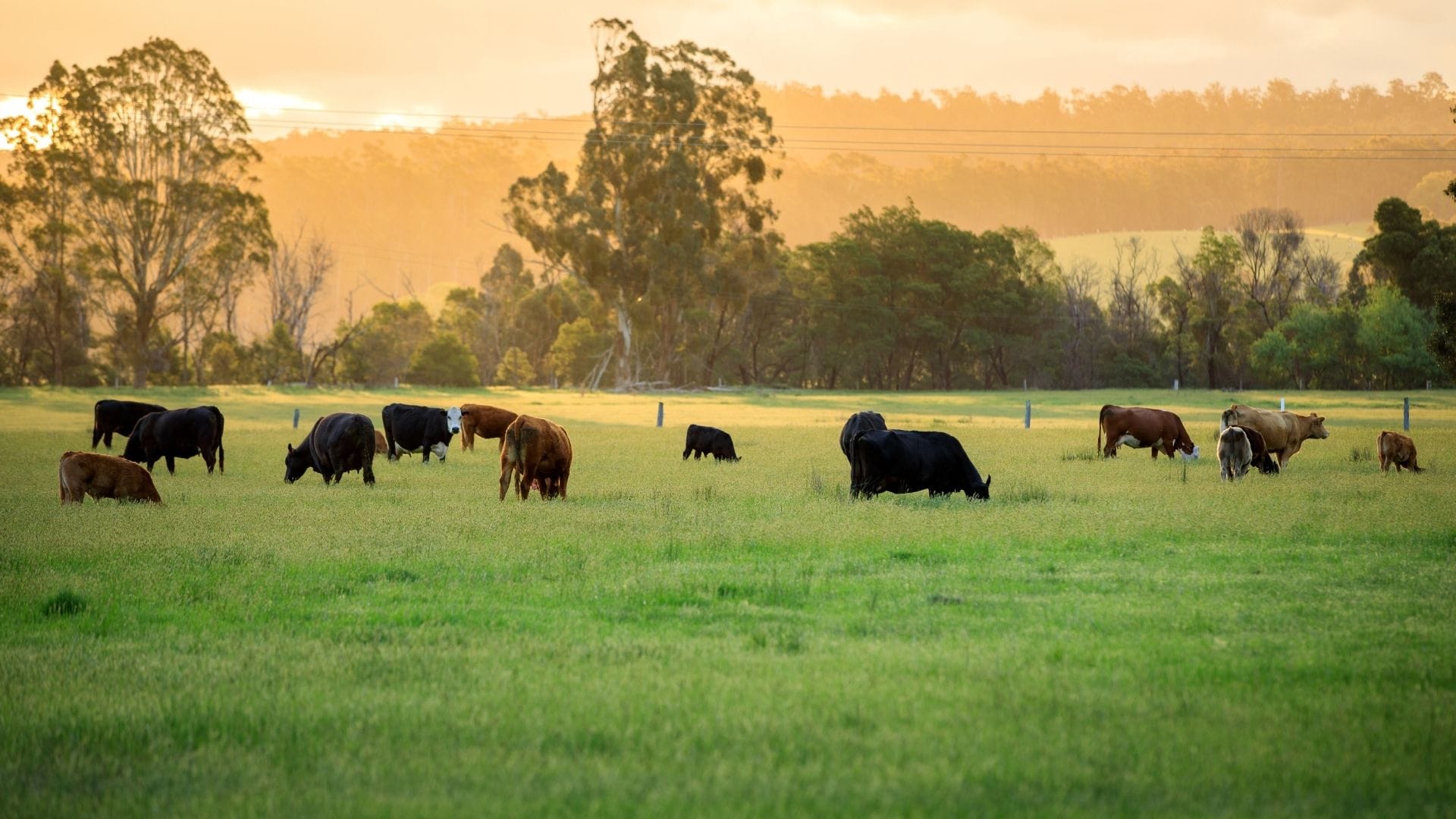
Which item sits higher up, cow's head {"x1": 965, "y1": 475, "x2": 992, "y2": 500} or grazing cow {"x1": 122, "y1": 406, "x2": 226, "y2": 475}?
grazing cow {"x1": 122, "y1": 406, "x2": 226, "y2": 475}

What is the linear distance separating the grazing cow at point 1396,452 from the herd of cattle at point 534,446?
22mm

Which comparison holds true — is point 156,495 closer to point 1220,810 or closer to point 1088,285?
point 1220,810

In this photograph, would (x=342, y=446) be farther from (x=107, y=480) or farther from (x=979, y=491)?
(x=979, y=491)

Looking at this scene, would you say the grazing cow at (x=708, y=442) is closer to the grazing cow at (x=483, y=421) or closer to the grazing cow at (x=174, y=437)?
the grazing cow at (x=483, y=421)

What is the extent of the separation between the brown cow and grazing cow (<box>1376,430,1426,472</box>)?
381cm

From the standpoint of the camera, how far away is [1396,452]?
72.5ft

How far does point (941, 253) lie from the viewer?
9656 centimetres

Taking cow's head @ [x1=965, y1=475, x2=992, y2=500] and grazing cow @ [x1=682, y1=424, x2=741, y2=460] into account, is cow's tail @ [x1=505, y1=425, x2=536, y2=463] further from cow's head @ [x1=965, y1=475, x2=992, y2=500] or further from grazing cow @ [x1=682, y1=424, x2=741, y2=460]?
grazing cow @ [x1=682, y1=424, x2=741, y2=460]

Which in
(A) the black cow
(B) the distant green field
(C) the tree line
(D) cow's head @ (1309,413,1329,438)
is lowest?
(A) the black cow

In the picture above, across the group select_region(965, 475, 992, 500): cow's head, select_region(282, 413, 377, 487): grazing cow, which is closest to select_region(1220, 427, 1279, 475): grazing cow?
select_region(965, 475, 992, 500): cow's head

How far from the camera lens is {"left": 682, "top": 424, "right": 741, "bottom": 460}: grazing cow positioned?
27359 mm

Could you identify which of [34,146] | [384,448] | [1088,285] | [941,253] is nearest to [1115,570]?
[384,448]

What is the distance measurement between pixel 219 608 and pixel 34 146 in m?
70.8

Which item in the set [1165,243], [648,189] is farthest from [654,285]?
[1165,243]
